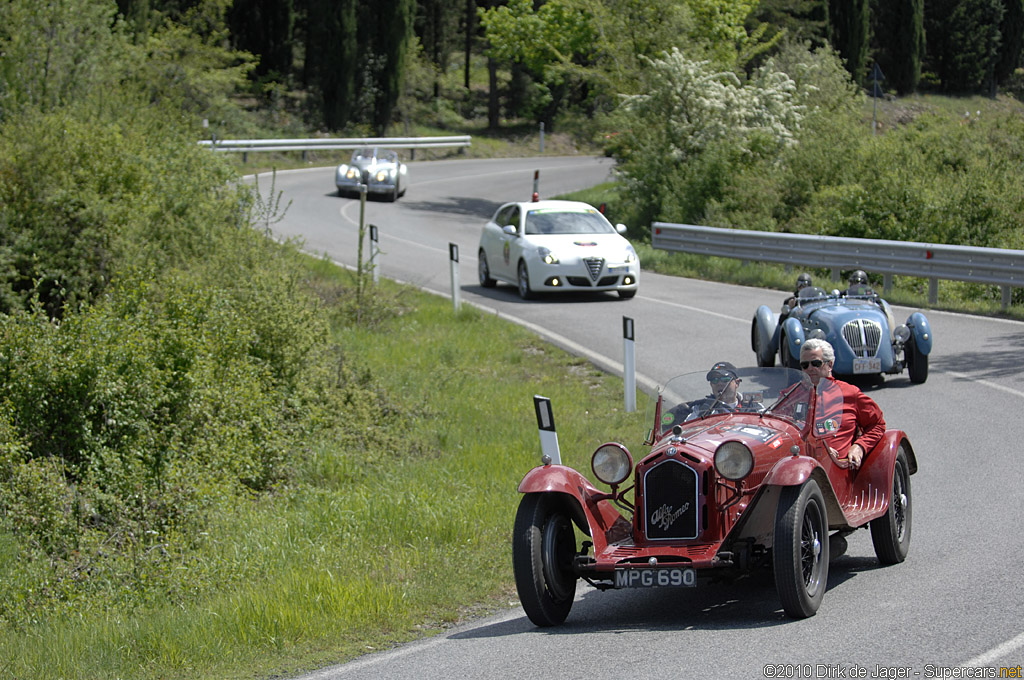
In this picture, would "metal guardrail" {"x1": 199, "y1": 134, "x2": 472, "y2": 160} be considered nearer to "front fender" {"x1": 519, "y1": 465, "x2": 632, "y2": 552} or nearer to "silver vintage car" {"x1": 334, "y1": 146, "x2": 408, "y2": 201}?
"silver vintage car" {"x1": 334, "y1": 146, "x2": 408, "y2": 201}

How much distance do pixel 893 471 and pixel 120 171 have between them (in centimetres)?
1320

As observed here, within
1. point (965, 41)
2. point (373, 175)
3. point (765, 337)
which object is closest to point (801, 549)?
point (765, 337)

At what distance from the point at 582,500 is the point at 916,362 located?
7.51 m

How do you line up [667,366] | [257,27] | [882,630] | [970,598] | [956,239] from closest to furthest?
[882,630]
[970,598]
[667,366]
[956,239]
[257,27]

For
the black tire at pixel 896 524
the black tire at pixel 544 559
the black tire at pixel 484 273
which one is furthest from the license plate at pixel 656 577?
the black tire at pixel 484 273

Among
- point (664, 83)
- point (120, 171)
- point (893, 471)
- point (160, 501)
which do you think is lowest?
point (160, 501)

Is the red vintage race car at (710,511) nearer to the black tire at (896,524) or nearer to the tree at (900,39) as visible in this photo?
the black tire at (896,524)

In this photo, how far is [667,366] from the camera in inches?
568

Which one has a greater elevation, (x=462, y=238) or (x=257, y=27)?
(x=257, y=27)

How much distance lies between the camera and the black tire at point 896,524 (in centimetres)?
730

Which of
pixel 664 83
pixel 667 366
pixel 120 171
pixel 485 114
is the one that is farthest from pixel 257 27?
pixel 667 366

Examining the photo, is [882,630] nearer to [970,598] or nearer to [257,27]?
[970,598]

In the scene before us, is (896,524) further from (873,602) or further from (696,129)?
(696,129)

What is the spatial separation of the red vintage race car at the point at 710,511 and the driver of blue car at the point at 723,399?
0.6 inches
